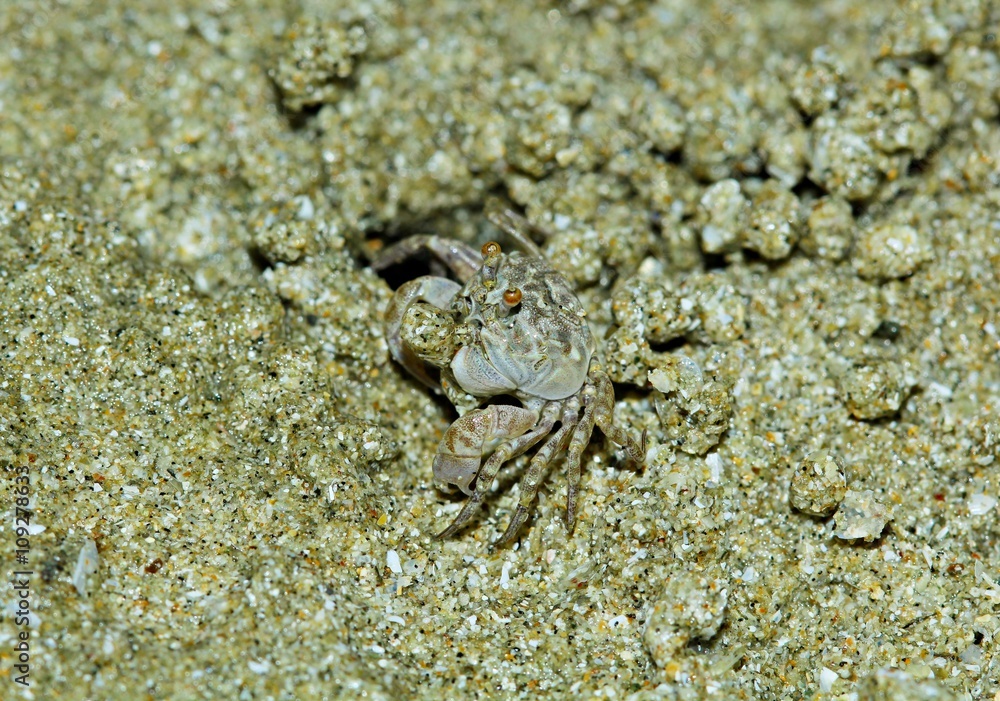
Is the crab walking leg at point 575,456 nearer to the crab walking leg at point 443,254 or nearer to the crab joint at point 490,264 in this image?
the crab joint at point 490,264

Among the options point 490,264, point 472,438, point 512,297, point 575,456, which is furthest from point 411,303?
point 575,456

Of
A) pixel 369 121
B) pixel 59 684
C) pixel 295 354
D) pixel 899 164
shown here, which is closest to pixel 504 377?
pixel 295 354

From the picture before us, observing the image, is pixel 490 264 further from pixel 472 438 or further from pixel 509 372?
pixel 472 438

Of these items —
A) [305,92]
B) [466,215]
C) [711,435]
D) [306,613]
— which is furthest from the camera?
[466,215]

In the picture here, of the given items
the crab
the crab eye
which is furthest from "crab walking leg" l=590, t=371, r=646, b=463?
the crab eye

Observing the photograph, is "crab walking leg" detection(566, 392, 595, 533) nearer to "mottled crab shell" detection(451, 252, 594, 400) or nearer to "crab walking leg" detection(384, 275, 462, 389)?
"mottled crab shell" detection(451, 252, 594, 400)

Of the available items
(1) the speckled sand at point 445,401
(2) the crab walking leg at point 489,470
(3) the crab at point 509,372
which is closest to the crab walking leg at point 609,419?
(3) the crab at point 509,372

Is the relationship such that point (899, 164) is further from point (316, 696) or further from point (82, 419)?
point (82, 419)
